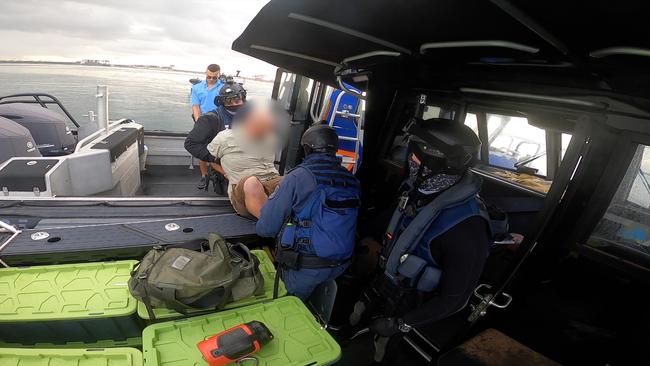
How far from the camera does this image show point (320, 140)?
205cm

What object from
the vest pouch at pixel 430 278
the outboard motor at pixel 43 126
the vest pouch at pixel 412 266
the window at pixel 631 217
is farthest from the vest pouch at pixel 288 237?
the outboard motor at pixel 43 126

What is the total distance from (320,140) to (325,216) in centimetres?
51

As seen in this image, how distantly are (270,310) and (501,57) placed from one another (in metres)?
1.87

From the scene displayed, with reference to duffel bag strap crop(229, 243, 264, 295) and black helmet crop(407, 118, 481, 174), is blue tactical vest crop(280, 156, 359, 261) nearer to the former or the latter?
duffel bag strap crop(229, 243, 264, 295)

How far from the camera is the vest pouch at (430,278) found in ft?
5.28

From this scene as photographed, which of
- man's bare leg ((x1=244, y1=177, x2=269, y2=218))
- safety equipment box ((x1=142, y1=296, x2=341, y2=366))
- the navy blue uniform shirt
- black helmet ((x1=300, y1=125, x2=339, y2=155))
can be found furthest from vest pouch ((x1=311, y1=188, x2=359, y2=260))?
man's bare leg ((x1=244, y1=177, x2=269, y2=218))

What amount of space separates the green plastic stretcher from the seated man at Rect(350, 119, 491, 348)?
76 centimetres

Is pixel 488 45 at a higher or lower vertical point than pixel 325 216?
higher

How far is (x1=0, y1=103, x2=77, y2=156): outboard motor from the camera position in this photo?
435cm

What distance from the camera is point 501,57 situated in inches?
56.2

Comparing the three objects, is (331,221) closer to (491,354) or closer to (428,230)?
(428,230)

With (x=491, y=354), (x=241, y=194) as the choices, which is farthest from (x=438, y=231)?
(x=241, y=194)

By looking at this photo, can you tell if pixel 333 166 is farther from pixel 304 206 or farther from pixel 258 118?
pixel 258 118

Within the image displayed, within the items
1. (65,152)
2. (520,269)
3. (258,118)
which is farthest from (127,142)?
(520,269)
